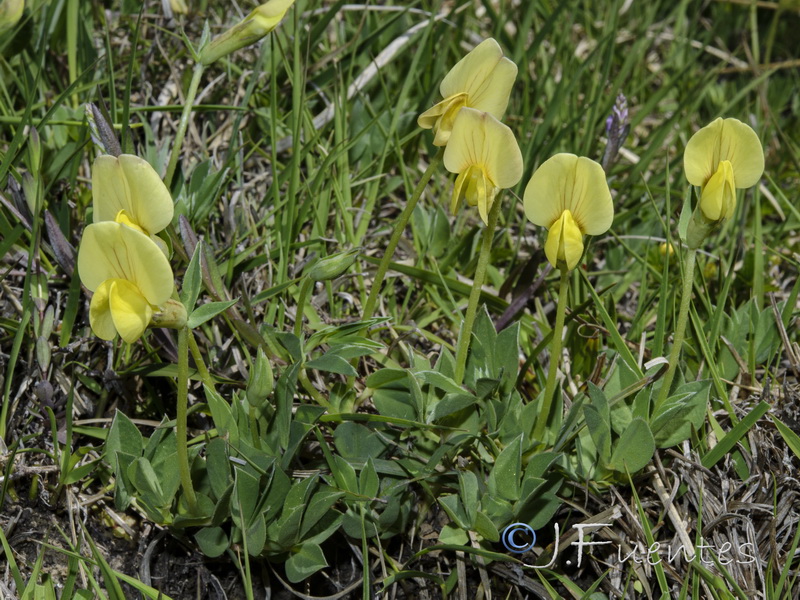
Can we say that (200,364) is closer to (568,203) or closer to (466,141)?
(466,141)

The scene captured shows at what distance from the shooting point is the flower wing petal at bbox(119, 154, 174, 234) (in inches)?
54.1

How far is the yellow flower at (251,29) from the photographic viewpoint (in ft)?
5.83

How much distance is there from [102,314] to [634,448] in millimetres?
1094

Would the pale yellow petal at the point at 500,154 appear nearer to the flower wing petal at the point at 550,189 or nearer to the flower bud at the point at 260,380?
the flower wing petal at the point at 550,189

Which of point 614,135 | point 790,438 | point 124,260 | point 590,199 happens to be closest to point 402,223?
point 590,199

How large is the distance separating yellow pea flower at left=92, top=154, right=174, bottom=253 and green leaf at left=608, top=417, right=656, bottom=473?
101cm

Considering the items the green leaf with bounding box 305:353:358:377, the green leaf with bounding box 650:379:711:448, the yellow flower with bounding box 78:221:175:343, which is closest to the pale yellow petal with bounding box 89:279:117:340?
the yellow flower with bounding box 78:221:175:343

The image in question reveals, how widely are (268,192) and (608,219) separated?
1222mm

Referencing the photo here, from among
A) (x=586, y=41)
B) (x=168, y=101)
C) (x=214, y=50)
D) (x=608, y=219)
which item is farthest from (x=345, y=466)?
(x=586, y=41)

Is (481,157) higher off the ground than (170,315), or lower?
higher

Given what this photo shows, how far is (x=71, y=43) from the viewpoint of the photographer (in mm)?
2494

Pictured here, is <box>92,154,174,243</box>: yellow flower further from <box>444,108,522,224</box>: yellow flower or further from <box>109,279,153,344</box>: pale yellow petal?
<box>444,108,522,224</box>: yellow flower


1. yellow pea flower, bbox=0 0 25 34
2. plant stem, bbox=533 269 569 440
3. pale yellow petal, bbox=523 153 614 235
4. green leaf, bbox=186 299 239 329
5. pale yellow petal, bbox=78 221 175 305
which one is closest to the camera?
pale yellow petal, bbox=78 221 175 305

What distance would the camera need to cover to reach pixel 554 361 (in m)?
1.66
